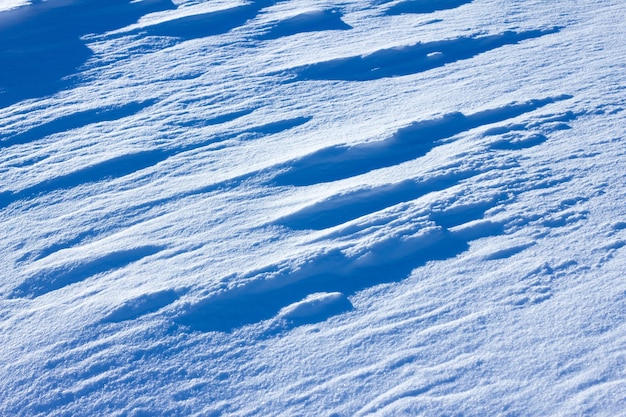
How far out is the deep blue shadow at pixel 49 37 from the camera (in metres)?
2.92

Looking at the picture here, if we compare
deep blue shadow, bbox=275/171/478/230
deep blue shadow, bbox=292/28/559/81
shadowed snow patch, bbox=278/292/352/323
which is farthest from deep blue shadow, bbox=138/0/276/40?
shadowed snow patch, bbox=278/292/352/323

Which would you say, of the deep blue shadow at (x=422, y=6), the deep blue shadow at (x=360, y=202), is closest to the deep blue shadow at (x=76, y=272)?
the deep blue shadow at (x=360, y=202)

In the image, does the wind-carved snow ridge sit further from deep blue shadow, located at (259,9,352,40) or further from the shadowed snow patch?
deep blue shadow, located at (259,9,352,40)

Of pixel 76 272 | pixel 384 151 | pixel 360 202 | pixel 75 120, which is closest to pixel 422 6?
pixel 384 151

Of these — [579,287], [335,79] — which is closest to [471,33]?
[335,79]

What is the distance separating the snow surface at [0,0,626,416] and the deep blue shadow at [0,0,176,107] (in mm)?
16

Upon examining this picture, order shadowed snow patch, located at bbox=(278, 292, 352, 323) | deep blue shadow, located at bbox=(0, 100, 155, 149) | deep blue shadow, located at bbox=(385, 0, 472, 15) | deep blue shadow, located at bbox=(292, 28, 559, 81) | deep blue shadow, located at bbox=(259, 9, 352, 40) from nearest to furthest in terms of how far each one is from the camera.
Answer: shadowed snow patch, located at bbox=(278, 292, 352, 323), deep blue shadow, located at bbox=(0, 100, 155, 149), deep blue shadow, located at bbox=(292, 28, 559, 81), deep blue shadow, located at bbox=(259, 9, 352, 40), deep blue shadow, located at bbox=(385, 0, 472, 15)

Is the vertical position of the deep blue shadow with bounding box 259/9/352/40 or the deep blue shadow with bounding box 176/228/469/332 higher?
the deep blue shadow with bounding box 259/9/352/40

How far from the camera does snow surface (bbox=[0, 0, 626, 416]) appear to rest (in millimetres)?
1667

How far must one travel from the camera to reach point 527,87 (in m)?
2.71

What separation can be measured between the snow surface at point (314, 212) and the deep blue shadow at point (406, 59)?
2 centimetres

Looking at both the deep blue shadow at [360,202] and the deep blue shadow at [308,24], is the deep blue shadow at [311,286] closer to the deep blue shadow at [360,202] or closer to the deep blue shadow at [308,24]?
the deep blue shadow at [360,202]

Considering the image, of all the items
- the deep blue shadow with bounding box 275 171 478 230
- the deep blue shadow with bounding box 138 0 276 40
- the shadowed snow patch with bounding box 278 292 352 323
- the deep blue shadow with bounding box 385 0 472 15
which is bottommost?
the shadowed snow patch with bounding box 278 292 352 323

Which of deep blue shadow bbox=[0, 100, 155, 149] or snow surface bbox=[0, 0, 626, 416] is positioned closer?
snow surface bbox=[0, 0, 626, 416]
